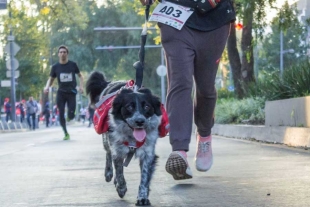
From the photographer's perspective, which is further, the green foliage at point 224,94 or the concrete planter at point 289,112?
the green foliage at point 224,94

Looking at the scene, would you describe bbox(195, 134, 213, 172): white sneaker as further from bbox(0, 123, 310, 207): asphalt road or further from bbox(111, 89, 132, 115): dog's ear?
bbox(111, 89, 132, 115): dog's ear

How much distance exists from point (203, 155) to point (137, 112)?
60.0 inches

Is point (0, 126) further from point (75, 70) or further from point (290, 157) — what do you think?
point (290, 157)

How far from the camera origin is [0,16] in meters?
39.0

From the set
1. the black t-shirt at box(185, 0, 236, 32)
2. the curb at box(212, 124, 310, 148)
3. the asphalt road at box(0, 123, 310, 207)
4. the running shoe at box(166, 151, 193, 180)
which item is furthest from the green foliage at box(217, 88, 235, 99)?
the running shoe at box(166, 151, 193, 180)

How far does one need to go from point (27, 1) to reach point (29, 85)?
36.8 m

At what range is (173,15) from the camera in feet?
23.7

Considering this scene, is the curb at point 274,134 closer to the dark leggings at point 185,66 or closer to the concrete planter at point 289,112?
the concrete planter at point 289,112

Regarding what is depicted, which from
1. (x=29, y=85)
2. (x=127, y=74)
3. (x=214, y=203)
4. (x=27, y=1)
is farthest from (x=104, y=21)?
(x=214, y=203)

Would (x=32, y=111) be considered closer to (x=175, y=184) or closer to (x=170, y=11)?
(x=175, y=184)

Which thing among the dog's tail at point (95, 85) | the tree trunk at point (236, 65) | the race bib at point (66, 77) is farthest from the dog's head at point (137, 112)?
the tree trunk at point (236, 65)

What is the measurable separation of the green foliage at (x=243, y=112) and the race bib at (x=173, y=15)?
11855 millimetres

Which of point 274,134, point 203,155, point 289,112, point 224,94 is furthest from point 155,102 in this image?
point 224,94

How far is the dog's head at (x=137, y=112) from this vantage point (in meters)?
6.59
